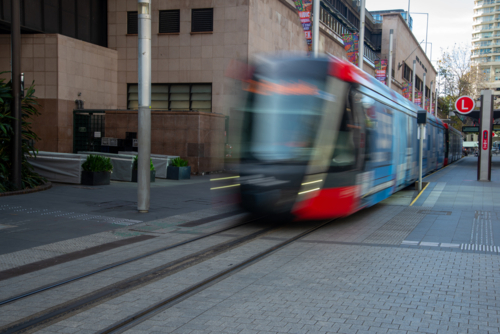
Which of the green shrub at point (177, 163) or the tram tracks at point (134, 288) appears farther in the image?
the green shrub at point (177, 163)

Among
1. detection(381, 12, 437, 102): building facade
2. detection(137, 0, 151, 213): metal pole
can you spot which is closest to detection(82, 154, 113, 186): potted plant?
detection(137, 0, 151, 213): metal pole

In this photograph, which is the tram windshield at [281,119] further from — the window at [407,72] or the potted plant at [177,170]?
the window at [407,72]

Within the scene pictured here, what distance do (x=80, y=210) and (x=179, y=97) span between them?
54.6 ft

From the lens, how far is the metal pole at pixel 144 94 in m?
11.2

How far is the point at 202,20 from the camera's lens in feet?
87.1

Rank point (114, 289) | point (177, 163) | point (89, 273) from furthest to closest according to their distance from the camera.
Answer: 1. point (177, 163)
2. point (89, 273)
3. point (114, 289)

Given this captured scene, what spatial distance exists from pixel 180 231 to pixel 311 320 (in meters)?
5.21

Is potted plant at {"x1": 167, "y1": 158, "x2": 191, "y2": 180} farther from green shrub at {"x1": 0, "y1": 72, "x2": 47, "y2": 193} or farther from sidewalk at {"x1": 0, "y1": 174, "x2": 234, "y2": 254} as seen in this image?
green shrub at {"x1": 0, "y1": 72, "x2": 47, "y2": 193}

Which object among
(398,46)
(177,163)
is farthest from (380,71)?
(398,46)

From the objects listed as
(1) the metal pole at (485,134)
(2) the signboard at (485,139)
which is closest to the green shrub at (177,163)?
(1) the metal pole at (485,134)

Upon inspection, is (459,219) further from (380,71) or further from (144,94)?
(380,71)

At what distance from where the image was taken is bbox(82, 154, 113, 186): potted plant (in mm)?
16438

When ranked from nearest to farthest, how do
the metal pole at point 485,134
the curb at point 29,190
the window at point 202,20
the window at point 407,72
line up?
the curb at point 29,190 → the metal pole at point 485,134 → the window at point 202,20 → the window at point 407,72

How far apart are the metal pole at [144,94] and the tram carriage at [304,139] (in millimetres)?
2779
